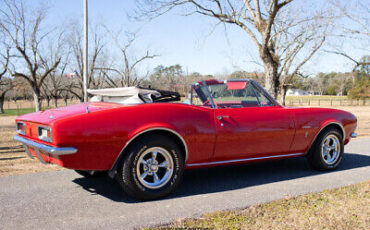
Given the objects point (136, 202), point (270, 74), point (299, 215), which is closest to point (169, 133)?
point (136, 202)

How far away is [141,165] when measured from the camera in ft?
12.1

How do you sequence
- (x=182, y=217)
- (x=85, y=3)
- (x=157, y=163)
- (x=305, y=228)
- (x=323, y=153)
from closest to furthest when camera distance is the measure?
(x=305, y=228) < (x=182, y=217) < (x=157, y=163) < (x=323, y=153) < (x=85, y=3)

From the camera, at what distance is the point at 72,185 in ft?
14.4

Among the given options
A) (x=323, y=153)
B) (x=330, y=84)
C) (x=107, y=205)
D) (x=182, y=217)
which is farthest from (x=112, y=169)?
(x=330, y=84)

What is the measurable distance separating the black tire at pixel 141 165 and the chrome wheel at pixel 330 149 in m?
2.60

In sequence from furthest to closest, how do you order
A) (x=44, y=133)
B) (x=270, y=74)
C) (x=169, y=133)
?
(x=270, y=74), (x=169, y=133), (x=44, y=133)

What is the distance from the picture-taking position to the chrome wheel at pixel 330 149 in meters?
5.21

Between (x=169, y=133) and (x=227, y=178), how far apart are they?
1.40 metres

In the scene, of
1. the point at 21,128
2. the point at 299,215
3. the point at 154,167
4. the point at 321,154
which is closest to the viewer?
the point at 299,215

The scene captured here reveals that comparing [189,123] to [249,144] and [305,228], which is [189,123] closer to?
[249,144]

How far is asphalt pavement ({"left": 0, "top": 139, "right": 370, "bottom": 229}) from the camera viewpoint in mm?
3174

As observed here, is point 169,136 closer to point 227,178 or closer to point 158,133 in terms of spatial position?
point 158,133

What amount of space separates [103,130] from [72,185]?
1384 mm

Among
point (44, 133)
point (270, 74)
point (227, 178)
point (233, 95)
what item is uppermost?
point (270, 74)
